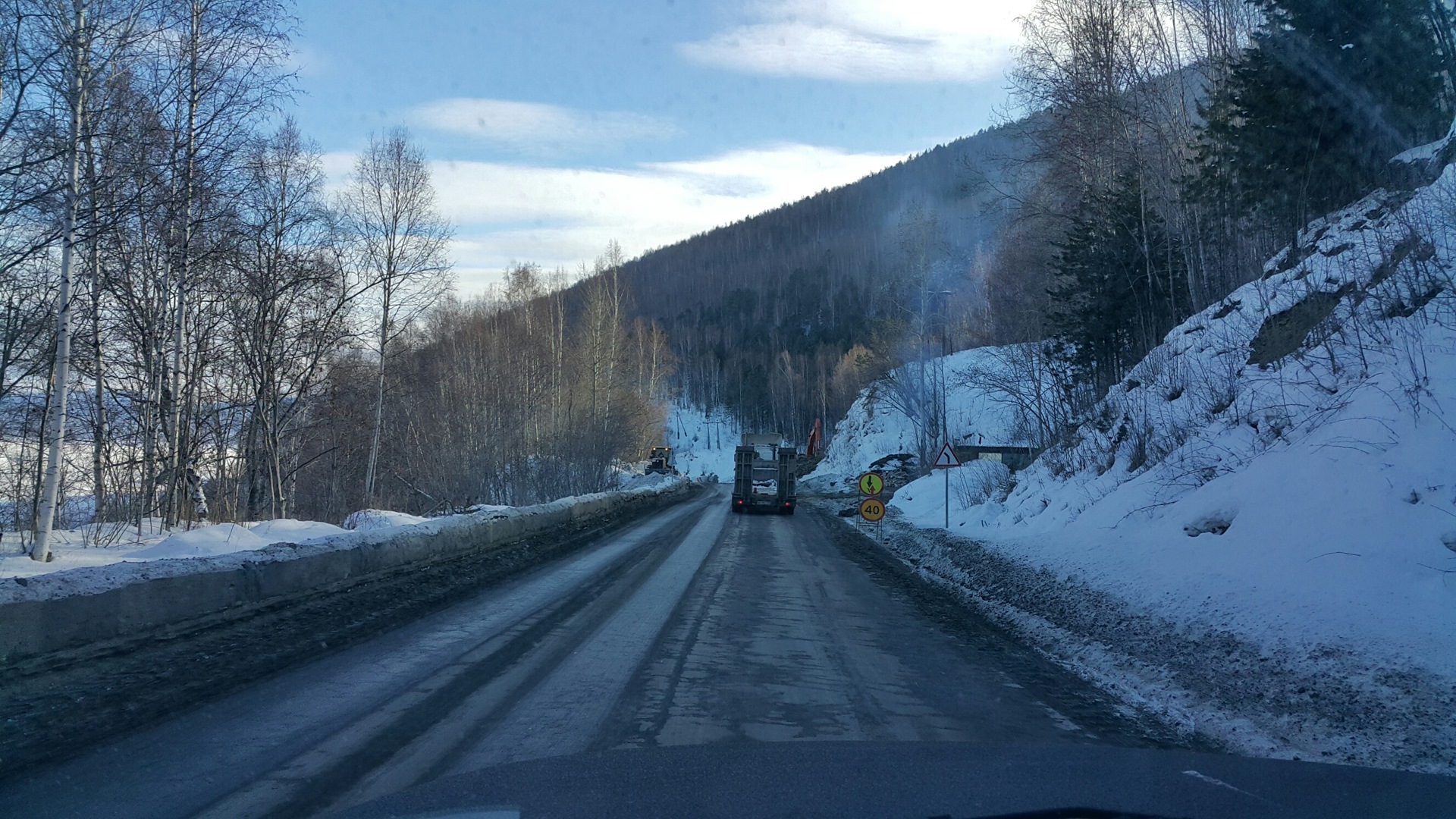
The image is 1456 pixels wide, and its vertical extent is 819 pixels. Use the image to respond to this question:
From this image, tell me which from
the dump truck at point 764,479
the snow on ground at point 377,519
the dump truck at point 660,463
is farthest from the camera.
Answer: the dump truck at point 660,463

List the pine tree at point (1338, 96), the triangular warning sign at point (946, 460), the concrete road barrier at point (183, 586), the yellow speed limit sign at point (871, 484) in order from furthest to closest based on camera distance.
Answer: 1. the yellow speed limit sign at point (871, 484)
2. the triangular warning sign at point (946, 460)
3. the pine tree at point (1338, 96)
4. the concrete road barrier at point (183, 586)

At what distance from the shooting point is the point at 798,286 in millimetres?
149375

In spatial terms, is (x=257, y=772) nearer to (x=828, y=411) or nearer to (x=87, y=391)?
(x=87, y=391)

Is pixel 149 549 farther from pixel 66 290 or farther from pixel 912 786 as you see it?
pixel 912 786

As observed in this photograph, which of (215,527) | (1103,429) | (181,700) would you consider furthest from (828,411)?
(181,700)

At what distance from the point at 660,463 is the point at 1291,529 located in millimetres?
61381

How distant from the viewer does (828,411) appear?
104 m

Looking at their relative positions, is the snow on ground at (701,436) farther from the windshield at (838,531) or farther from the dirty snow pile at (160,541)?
the dirty snow pile at (160,541)

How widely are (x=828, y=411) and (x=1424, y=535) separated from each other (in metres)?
96.7

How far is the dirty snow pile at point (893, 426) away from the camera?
53.2m

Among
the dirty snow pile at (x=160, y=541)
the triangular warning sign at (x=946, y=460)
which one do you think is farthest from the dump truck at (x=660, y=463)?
the dirty snow pile at (x=160, y=541)

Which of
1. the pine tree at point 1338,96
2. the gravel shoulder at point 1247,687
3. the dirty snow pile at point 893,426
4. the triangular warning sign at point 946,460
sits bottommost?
the gravel shoulder at point 1247,687

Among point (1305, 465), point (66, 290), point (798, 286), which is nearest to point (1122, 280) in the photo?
point (1305, 465)

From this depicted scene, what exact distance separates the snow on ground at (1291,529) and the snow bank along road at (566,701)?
1027mm
